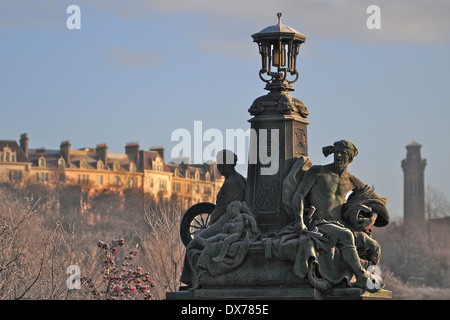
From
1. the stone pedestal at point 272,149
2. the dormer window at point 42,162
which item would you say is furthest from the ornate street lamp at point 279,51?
the dormer window at point 42,162

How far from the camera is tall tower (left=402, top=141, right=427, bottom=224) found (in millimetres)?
163637

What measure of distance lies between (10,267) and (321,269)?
11.8m

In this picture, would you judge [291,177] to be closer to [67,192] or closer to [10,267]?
[10,267]

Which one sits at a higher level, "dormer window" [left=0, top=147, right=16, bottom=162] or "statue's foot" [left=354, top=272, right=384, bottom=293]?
"dormer window" [left=0, top=147, right=16, bottom=162]

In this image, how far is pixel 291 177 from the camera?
28703 mm

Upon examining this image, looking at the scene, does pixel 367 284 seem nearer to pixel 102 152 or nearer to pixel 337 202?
pixel 337 202

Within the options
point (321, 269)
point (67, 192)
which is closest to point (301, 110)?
point (321, 269)

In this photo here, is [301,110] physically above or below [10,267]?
above

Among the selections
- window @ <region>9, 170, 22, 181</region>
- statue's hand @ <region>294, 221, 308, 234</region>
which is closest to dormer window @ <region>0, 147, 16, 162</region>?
window @ <region>9, 170, 22, 181</region>

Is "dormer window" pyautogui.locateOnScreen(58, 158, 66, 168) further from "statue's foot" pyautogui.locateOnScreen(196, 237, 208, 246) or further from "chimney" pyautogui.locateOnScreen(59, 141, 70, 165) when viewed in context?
"statue's foot" pyautogui.locateOnScreen(196, 237, 208, 246)

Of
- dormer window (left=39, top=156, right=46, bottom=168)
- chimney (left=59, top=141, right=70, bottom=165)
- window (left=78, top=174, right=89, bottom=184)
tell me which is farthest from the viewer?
chimney (left=59, top=141, right=70, bottom=165)

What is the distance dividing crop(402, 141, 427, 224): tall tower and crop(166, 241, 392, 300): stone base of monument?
12947cm

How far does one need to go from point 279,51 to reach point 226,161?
2391 mm

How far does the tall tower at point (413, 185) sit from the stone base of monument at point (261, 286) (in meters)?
A: 129
